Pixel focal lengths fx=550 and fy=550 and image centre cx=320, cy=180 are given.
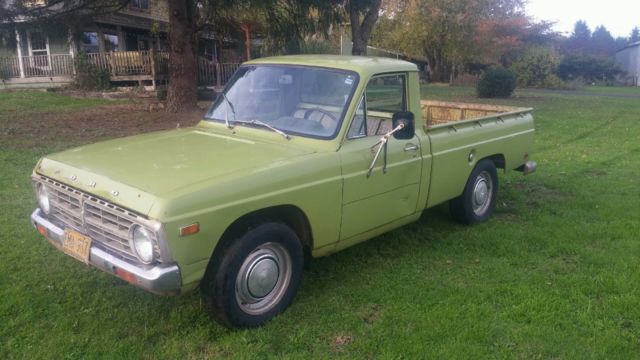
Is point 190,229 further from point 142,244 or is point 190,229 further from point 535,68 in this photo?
point 535,68

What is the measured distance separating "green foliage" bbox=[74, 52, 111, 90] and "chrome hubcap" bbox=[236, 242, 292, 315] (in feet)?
59.6

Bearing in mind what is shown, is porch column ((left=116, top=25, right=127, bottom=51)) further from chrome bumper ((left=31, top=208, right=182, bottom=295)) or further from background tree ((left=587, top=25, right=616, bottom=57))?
background tree ((left=587, top=25, right=616, bottom=57))

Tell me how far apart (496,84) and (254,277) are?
20082mm

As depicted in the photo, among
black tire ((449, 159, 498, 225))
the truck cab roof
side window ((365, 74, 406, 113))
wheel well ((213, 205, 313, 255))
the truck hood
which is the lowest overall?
black tire ((449, 159, 498, 225))

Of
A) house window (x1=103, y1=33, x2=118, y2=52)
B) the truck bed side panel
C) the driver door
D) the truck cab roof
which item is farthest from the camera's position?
house window (x1=103, y1=33, x2=118, y2=52)

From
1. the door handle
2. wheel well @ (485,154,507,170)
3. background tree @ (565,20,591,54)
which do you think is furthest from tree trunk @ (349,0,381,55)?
background tree @ (565,20,591,54)

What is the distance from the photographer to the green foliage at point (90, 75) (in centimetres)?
1998

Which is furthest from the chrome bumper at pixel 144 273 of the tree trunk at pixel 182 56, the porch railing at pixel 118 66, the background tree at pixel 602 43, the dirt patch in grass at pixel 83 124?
the background tree at pixel 602 43

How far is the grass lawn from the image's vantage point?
11.8ft

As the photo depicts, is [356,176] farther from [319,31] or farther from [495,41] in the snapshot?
[495,41]

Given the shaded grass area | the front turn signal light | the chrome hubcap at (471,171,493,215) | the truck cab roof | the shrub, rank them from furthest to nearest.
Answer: the shrub → the shaded grass area → the chrome hubcap at (471,171,493,215) → the truck cab roof → the front turn signal light

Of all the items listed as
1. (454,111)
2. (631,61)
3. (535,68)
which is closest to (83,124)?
(454,111)

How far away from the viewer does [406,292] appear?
4.35m

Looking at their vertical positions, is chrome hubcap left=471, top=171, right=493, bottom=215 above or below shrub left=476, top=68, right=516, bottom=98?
below
